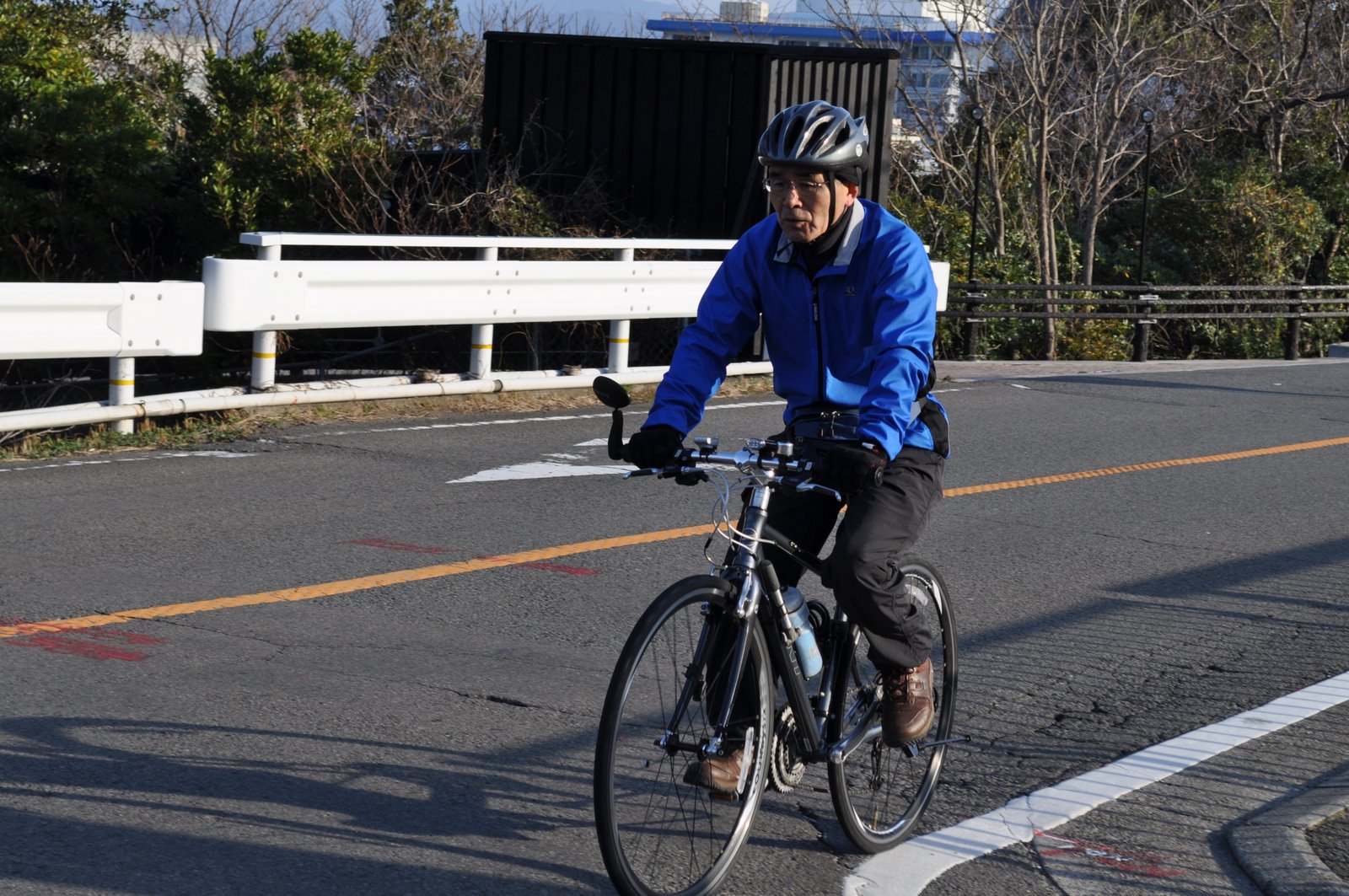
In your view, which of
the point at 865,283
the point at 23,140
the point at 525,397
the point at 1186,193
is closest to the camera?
the point at 865,283

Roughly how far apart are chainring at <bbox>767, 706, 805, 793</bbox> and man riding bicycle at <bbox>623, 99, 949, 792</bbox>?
0.23m

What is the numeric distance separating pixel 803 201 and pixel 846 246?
0.17 m

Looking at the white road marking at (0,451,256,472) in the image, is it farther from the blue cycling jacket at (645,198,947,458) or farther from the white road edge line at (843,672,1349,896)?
the white road edge line at (843,672,1349,896)

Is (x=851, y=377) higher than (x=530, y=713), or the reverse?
(x=851, y=377)

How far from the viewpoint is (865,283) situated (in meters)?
4.05

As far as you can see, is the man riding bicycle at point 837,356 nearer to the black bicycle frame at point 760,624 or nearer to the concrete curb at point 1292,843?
the black bicycle frame at point 760,624

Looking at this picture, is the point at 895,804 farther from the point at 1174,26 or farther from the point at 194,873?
the point at 1174,26

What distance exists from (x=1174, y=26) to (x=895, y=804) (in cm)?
3152

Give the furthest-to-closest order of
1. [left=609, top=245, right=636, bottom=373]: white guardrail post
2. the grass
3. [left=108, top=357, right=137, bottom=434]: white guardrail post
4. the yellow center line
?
1. [left=609, top=245, right=636, bottom=373]: white guardrail post
2. [left=108, top=357, right=137, bottom=434]: white guardrail post
3. the grass
4. the yellow center line

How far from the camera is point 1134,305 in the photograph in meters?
23.8

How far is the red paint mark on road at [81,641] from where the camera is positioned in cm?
563

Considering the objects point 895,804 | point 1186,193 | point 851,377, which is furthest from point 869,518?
point 1186,193

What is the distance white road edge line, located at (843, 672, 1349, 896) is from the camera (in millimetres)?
4195

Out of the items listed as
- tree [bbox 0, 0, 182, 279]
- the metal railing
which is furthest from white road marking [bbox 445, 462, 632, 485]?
the metal railing
